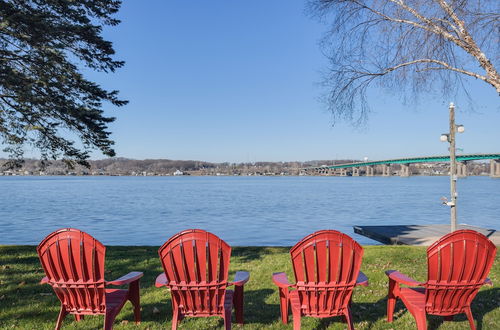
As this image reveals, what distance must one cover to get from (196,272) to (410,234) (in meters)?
15.7

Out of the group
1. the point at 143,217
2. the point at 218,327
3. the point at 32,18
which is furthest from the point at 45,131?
the point at 143,217

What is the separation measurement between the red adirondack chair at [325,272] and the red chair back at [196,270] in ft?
2.45

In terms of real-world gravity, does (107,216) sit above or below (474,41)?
below

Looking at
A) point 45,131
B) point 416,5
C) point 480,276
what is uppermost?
point 416,5

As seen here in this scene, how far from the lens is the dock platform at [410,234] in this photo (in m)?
15.3

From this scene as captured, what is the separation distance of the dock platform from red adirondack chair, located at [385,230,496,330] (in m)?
11.2

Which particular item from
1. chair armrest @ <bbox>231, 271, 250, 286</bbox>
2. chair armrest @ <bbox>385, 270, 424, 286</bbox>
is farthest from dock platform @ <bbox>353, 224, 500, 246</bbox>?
chair armrest @ <bbox>231, 271, 250, 286</bbox>

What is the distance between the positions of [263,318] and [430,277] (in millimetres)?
2050

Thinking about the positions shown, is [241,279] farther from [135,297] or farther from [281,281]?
[135,297]

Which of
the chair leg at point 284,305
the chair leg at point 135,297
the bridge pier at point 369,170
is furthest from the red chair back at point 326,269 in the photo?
the bridge pier at point 369,170

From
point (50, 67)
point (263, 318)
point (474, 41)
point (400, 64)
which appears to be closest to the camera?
point (263, 318)

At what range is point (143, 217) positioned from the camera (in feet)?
127

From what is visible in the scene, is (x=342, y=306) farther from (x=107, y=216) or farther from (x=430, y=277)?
(x=107, y=216)

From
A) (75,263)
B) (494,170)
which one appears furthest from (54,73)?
(494,170)
